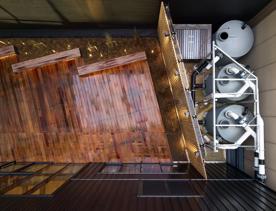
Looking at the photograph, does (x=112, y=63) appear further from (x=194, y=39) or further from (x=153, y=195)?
(x=153, y=195)

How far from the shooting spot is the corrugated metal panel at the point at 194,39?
13.4 ft

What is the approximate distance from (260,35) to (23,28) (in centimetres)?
366

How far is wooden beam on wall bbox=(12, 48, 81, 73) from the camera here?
180 inches

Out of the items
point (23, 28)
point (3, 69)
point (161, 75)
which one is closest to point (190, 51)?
point (161, 75)

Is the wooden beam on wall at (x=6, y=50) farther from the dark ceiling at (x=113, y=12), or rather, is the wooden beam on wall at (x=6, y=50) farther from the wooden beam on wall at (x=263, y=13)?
the wooden beam on wall at (x=263, y=13)

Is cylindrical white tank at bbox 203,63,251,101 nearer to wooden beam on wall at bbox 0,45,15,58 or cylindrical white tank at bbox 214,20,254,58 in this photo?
cylindrical white tank at bbox 214,20,254,58

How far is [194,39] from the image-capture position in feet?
13.6

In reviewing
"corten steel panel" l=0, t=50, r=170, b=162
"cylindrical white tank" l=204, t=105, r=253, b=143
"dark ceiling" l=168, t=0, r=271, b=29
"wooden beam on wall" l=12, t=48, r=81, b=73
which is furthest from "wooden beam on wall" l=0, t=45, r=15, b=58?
"cylindrical white tank" l=204, t=105, r=253, b=143

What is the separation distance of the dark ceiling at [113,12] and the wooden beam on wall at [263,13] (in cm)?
5

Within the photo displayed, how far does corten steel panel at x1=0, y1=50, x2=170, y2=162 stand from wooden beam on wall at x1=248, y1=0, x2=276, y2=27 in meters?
1.75

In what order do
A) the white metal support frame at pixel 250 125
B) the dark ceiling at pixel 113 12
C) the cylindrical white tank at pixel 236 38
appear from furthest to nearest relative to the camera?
the cylindrical white tank at pixel 236 38 → the dark ceiling at pixel 113 12 → the white metal support frame at pixel 250 125

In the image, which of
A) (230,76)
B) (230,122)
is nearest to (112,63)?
(230,76)

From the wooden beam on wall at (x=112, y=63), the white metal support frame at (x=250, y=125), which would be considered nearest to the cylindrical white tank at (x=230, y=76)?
the white metal support frame at (x=250, y=125)

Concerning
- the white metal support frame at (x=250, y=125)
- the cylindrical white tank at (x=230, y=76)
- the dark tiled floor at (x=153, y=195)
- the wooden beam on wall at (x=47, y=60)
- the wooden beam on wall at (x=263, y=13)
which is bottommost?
the dark tiled floor at (x=153, y=195)
